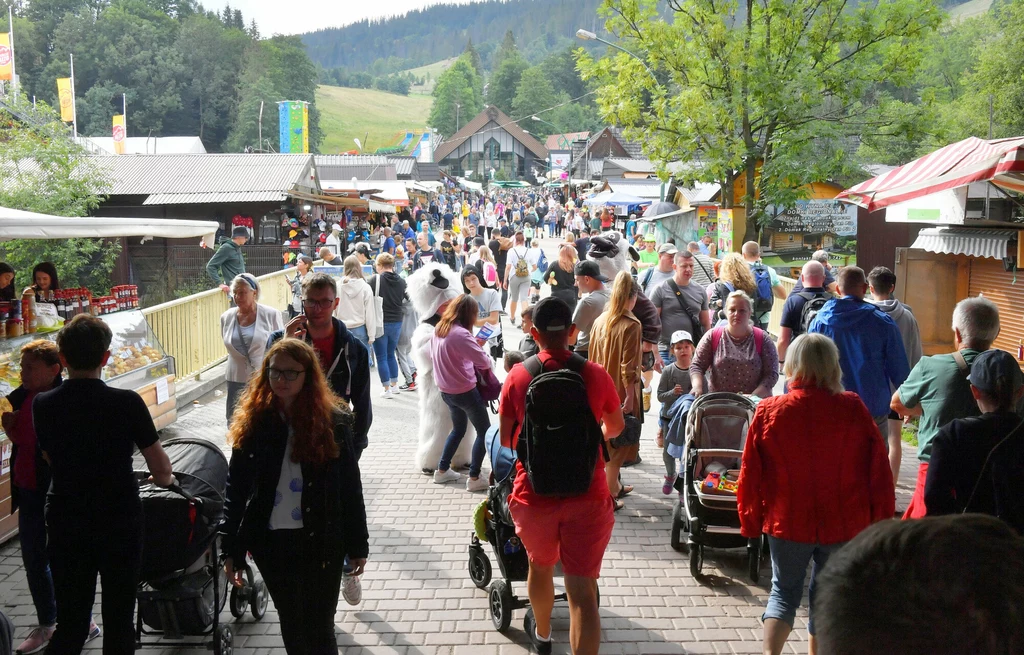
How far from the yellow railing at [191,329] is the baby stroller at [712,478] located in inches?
273

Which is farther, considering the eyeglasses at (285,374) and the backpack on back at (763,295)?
the backpack on back at (763,295)

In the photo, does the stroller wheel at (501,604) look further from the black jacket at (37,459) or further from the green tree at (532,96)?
the green tree at (532,96)

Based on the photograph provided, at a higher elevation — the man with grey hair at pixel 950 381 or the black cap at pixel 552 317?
the black cap at pixel 552 317

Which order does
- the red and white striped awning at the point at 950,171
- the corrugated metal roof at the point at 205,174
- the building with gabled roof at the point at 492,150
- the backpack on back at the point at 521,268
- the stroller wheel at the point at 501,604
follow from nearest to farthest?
the stroller wheel at the point at 501,604 → the red and white striped awning at the point at 950,171 → the backpack on back at the point at 521,268 → the corrugated metal roof at the point at 205,174 → the building with gabled roof at the point at 492,150

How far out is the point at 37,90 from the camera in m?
102

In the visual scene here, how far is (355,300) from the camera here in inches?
417

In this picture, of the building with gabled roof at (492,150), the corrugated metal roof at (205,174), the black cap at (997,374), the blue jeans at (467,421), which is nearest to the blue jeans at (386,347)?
the blue jeans at (467,421)

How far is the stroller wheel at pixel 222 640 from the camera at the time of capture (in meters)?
4.52

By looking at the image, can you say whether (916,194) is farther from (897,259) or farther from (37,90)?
(37,90)

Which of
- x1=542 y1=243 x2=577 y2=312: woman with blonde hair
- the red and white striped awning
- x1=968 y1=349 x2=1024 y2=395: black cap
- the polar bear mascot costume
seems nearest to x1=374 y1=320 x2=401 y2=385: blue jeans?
x1=542 y1=243 x2=577 y2=312: woman with blonde hair

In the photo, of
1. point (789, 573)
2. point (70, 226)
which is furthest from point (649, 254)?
point (789, 573)

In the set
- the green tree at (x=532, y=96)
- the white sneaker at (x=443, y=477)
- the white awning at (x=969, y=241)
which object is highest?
the green tree at (x=532, y=96)

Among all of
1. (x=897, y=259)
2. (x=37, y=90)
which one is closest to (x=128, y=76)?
(x=37, y=90)

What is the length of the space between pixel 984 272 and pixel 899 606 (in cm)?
1305
